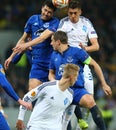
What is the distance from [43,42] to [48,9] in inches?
26.2

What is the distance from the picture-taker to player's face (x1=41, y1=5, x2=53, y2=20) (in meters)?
12.8

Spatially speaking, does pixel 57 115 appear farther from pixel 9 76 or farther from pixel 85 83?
pixel 9 76

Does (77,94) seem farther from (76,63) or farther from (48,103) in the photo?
(48,103)

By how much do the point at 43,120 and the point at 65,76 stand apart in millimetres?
751

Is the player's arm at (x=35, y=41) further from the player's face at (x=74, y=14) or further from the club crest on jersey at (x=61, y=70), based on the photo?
the club crest on jersey at (x=61, y=70)

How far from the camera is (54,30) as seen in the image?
42.2 ft

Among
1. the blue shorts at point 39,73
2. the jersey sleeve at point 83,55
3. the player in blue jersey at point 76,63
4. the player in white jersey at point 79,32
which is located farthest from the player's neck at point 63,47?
the blue shorts at point 39,73

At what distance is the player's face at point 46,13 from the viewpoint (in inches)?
503

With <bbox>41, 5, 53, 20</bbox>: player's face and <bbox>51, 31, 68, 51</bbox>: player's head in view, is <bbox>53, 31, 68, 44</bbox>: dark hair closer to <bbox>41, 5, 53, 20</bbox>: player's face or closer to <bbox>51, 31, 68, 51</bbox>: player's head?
<bbox>51, 31, 68, 51</bbox>: player's head

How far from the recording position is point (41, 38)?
1273 centimetres

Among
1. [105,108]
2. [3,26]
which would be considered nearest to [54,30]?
[105,108]

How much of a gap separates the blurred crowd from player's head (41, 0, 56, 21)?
8628mm

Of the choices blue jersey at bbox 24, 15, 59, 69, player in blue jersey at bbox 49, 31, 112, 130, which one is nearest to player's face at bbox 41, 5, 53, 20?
blue jersey at bbox 24, 15, 59, 69

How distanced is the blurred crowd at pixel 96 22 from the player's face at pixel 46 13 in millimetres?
8580
